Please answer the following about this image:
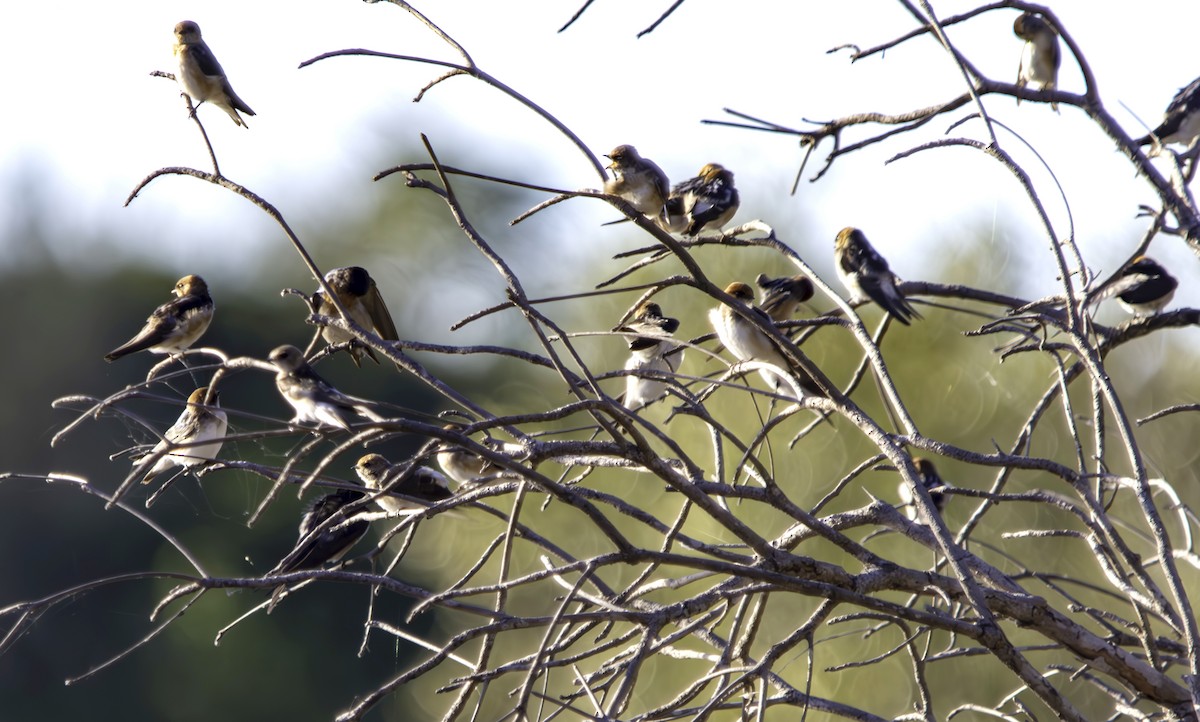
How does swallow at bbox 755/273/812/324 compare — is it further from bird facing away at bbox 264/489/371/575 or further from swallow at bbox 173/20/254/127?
swallow at bbox 173/20/254/127

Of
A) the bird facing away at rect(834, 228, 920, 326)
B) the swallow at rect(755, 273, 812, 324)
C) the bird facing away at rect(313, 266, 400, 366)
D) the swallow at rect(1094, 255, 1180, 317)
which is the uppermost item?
the swallow at rect(1094, 255, 1180, 317)

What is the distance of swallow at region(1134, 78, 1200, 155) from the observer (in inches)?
263

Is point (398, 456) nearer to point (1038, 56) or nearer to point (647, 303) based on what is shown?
point (1038, 56)

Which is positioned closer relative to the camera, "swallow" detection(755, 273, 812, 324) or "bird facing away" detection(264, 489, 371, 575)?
"bird facing away" detection(264, 489, 371, 575)

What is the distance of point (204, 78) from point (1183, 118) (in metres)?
4.78

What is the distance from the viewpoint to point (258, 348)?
22578 millimetres

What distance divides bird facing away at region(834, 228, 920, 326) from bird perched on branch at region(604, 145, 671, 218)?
90 centimetres

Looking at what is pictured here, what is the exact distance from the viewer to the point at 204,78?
5.55m

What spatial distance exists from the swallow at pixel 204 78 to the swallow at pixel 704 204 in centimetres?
196

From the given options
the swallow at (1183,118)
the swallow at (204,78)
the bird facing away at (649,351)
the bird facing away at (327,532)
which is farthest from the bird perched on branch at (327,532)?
the swallow at (1183,118)

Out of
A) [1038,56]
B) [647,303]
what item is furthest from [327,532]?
[1038,56]

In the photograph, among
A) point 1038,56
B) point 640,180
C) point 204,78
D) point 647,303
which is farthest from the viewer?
point 1038,56

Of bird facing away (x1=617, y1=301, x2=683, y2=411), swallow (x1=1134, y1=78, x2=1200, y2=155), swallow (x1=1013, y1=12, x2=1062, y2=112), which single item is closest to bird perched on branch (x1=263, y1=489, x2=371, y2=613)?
bird facing away (x1=617, y1=301, x2=683, y2=411)

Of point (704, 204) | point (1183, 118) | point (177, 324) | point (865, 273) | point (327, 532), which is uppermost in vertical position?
point (1183, 118)
